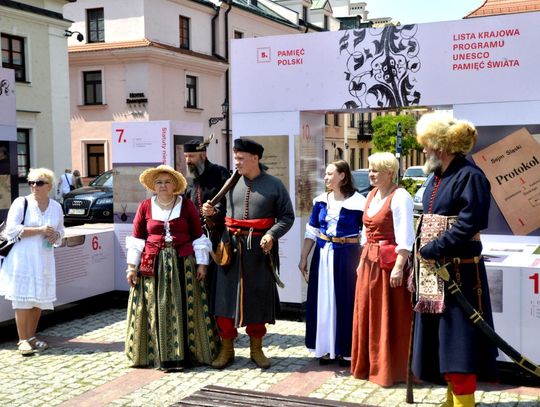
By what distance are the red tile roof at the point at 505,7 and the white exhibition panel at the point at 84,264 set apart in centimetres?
1456

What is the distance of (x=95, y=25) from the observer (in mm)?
29172

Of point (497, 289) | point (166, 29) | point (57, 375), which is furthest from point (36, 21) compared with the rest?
point (497, 289)

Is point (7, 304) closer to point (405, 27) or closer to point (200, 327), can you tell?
point (200, 327)

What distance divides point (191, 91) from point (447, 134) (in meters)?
Result: 27.4

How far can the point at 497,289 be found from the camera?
5027mm

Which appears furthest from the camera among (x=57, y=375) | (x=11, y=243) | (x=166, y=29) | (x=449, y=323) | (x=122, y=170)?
(x=166, y=29)

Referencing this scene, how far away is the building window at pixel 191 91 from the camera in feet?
99.4

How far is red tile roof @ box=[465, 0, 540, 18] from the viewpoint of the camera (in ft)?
64.4

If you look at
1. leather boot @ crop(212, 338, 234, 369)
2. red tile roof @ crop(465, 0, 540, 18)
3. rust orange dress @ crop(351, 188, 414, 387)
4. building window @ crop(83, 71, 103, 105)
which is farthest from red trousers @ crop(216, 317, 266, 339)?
building window @ crop(83, 71, 103, 105)

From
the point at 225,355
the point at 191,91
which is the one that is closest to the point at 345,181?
the point at 225,355

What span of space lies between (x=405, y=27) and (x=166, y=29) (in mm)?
24200

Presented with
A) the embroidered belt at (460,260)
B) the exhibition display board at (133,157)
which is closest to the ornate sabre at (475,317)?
the embroidered belt at (460,260)

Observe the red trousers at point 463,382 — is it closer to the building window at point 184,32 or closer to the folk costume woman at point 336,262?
the folk costume woman at point 336,262

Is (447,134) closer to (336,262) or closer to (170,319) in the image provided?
(336,262)
